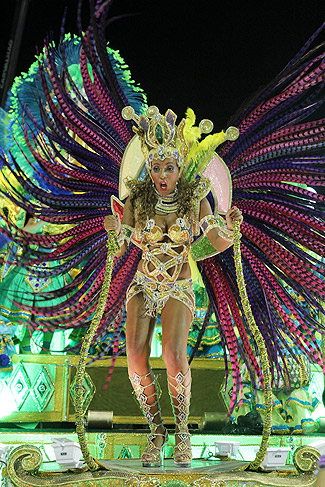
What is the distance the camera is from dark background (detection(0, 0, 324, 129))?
4617 mm

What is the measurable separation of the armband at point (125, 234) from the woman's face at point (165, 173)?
0.28 metres

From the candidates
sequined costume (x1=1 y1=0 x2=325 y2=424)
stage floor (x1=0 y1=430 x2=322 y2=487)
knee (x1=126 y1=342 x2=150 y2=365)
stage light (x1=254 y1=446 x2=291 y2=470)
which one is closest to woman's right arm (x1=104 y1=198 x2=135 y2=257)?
sequined costume (x1=1 y1=0 x2=325 y2=424)

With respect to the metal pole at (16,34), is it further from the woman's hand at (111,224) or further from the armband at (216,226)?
the armband at (216,226)

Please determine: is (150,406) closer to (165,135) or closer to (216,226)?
(216,226)

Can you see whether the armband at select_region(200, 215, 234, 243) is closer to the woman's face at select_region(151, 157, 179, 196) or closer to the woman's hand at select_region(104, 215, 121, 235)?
the woman's face at select_region(151, 157, 179, 196)

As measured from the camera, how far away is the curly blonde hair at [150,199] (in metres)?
3.31

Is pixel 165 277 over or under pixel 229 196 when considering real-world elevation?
under

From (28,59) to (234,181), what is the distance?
2056 mm

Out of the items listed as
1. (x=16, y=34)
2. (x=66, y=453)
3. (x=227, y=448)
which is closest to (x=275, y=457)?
(x=227, y=448)

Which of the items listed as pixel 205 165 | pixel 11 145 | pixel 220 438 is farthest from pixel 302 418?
pixel 11 145

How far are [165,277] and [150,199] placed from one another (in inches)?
17.8

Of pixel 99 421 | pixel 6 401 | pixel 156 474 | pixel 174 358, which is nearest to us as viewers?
pixel 156 474

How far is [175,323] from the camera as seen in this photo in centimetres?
314

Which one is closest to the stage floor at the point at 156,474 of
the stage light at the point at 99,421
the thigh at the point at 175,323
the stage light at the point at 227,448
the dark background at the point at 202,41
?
the stage light at the point at 227,448
